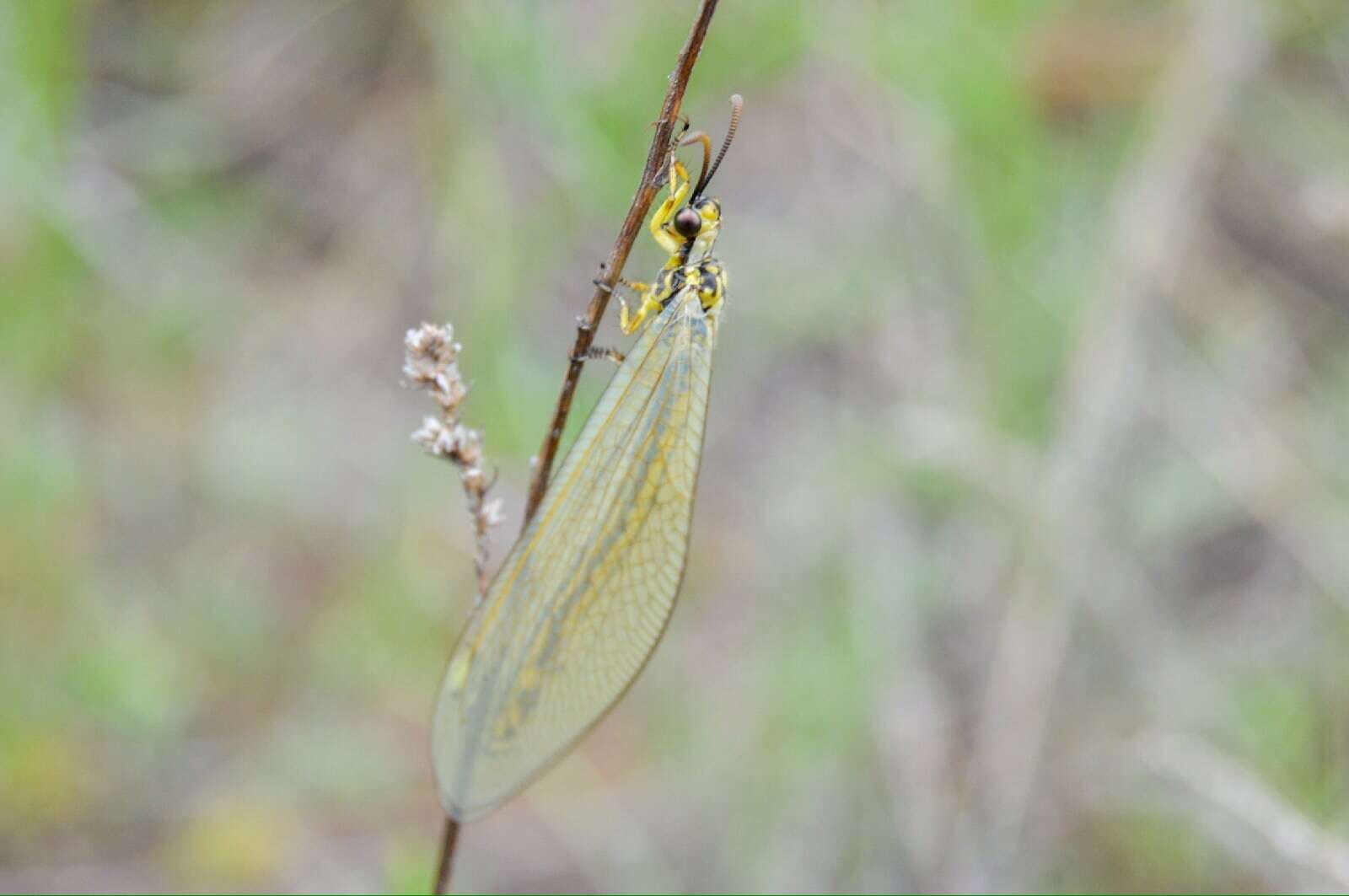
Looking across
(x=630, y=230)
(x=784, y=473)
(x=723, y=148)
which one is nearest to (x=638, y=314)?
(x=723, y=148)

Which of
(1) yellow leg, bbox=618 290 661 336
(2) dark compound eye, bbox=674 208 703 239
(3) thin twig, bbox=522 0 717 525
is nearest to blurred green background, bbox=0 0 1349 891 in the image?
(1) yellow leg, bbox=618 290 661 336

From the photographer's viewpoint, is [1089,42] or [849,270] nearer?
[849,270]

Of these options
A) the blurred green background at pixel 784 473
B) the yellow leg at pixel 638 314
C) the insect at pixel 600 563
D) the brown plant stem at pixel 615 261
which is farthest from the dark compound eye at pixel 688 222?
the blurred green background at pixel 784 473

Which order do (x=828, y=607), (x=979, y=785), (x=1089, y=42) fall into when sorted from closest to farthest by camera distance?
(x=979, y=785) < (x=828, y=607) < (x=1089, y=42)

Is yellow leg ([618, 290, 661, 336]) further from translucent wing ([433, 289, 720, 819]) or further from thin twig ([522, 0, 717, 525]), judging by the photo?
thin twig ([522, 0, 717, 525])

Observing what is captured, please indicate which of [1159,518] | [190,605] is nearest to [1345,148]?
[1159,518]

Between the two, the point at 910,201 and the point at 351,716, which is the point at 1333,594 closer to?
the point at 910,201

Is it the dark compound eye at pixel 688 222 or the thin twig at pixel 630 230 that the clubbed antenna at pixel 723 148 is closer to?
the dark compound eye at pixel 688 222
